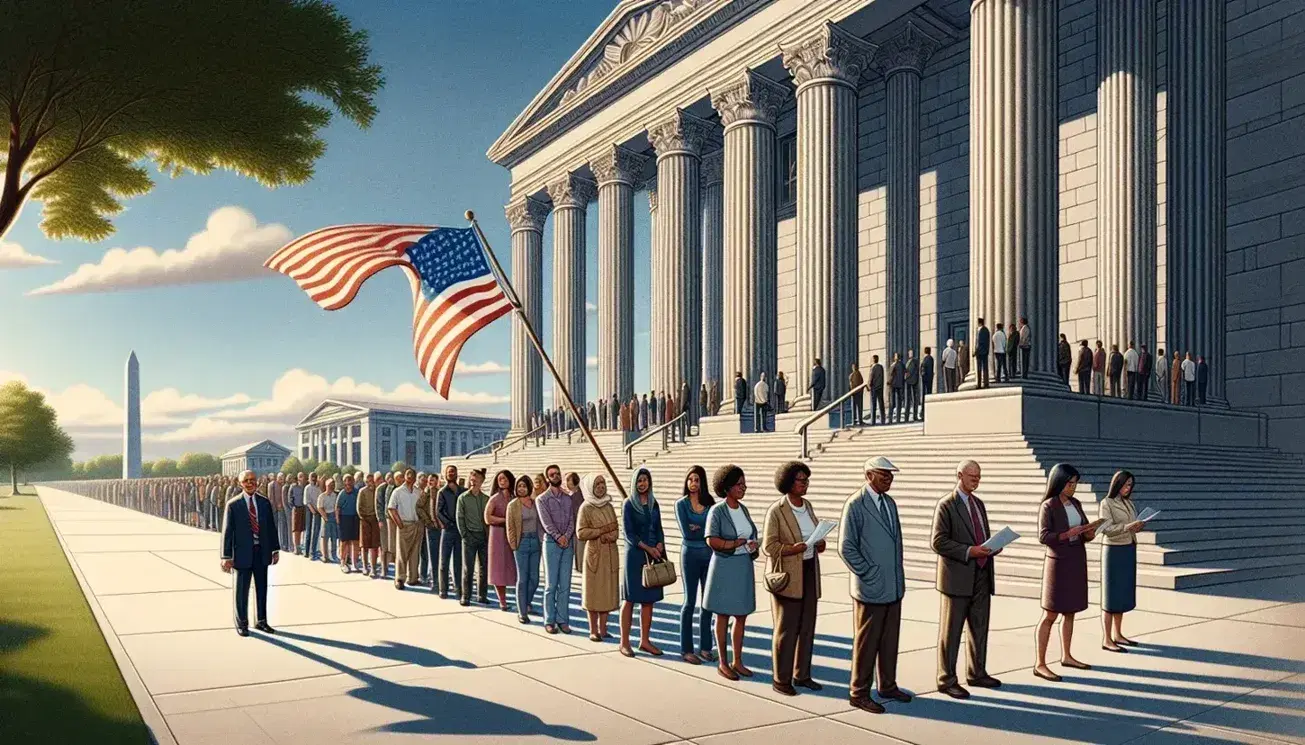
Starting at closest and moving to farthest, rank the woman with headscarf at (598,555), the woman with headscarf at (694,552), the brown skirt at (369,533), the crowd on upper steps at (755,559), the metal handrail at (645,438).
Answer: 1. the crowd on upper steps at (755,559)
2. the woman with headscarf at (694,552)
3. the woman with headscarf at (598,555)
4. the brown skirt at (369,533)
5. the metal handrail at (645,438)

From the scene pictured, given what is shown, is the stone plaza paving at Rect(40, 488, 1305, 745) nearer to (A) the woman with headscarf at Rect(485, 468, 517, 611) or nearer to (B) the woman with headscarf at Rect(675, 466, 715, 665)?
(B) the woman with headscarf at Rect(675, 466, 715, 665)

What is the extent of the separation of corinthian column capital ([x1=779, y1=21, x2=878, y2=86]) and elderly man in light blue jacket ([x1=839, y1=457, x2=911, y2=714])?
2570 cm

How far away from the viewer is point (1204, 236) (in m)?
28.4

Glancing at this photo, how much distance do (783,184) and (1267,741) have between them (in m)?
36.9

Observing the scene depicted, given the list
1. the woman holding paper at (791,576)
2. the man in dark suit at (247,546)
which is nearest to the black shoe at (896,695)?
the woman holding paper at (791,576)

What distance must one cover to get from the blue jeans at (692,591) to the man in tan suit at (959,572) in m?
2.30

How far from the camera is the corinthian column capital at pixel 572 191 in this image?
4706 centimetres

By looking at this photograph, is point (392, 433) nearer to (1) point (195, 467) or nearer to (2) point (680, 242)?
(1) point (195, 467)

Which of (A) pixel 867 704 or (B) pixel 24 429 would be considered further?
(B) pixel 24 429

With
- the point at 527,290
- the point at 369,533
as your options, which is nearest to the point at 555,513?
the point at 369,533

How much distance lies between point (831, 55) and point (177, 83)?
67.5ft

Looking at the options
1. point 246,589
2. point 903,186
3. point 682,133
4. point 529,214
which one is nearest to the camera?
point 246,589

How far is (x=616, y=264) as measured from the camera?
145 feet

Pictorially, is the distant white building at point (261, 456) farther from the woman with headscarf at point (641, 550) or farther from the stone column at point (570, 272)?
the woman with headscarf at point (641, 550)
